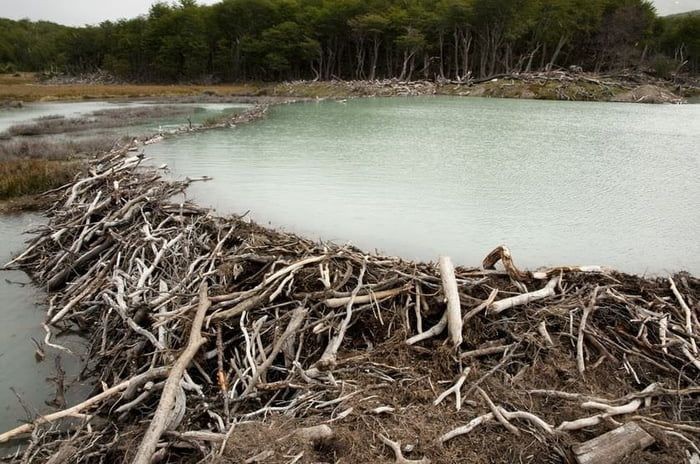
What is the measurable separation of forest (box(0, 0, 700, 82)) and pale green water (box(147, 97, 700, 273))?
40.0 metres

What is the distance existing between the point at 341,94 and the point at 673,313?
152 feet

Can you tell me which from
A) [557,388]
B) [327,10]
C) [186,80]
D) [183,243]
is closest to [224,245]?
[183,243]

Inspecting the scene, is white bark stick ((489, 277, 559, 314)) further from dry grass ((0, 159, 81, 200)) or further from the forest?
the forest

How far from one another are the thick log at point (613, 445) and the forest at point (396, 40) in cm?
5518

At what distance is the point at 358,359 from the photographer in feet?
14.6

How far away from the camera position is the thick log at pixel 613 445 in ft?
10.7

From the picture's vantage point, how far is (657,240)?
27.0 feet

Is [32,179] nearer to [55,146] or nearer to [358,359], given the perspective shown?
[55,146]

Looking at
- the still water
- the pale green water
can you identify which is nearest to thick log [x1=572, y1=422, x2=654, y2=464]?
the pale green water

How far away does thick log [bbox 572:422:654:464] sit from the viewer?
3.25m

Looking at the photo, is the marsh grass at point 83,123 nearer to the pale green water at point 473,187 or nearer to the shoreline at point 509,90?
the pale green water at point 473,187

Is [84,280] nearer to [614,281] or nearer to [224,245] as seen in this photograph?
[224,245]

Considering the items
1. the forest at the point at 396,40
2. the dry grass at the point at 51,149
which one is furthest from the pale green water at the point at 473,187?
the forest at the point at 396,40

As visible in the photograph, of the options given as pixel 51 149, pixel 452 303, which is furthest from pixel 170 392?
pixel 51 149
